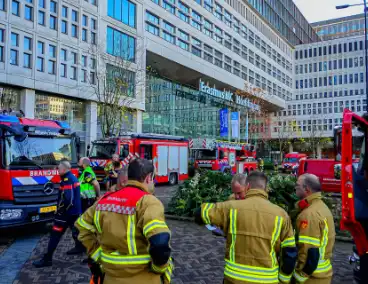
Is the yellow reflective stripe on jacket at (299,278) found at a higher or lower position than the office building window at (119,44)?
lower

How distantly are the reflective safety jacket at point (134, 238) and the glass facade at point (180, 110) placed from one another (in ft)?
113

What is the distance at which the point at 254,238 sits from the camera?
9.77 feet

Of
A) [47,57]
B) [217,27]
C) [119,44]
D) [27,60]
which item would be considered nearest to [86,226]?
[27,60]

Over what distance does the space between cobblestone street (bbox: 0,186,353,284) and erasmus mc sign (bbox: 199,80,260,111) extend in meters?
37.7

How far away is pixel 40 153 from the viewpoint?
27.9ft

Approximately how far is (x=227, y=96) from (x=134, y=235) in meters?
47.7

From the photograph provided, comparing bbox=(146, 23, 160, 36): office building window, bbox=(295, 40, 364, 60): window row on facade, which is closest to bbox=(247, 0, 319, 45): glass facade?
bbox=(295, 40, 364, 60): window row on facade

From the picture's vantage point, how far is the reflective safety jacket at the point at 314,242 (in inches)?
123

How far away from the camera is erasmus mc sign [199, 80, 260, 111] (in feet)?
A: 148

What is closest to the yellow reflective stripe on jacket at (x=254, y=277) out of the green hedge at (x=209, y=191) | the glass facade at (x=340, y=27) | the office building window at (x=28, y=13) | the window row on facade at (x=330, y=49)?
the green hedge at (x=209, y=191)

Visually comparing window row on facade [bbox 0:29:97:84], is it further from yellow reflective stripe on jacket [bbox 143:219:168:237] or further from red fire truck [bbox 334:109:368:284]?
yellow reflective stripe on jacket [bbox 143:219:168:237]

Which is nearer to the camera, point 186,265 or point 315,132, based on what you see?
point 186,265

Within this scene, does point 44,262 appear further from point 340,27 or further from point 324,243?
point 340,27

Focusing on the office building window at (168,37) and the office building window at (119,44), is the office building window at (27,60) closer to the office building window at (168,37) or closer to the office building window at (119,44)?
the office building window at (119,44)
